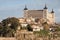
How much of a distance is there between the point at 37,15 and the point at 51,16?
16.9ft

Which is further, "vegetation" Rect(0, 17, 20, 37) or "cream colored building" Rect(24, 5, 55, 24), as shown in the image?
"cream colored building" Rect(24, 5, 55, 24)

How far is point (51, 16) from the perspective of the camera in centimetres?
8662

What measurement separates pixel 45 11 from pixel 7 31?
49658 millimetres

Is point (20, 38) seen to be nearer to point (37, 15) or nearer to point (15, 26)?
point (15, 26)

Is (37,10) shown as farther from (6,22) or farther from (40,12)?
(6,22)

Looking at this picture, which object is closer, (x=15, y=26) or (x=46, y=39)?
(x=46, y=39)

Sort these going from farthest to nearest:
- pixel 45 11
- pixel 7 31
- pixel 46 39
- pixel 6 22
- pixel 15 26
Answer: pixel 45 11, pixel 6 22, pixel 15 26, pixel 7 31, pixel 46 39

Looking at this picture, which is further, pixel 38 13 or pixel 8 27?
pixel 38 13

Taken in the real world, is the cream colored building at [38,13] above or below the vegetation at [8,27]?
below

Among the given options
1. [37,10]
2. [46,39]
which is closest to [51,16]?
[37,10]

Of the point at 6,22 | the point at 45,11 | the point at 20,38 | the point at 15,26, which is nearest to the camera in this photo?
the point at 20,38

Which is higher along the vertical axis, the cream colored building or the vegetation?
the vegetation

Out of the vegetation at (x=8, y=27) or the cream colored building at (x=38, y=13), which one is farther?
the cream colored building at (x=38, y=13)

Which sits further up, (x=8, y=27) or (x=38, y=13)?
(x=8, y=27)
